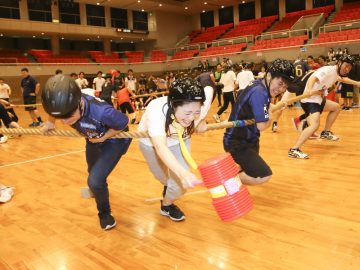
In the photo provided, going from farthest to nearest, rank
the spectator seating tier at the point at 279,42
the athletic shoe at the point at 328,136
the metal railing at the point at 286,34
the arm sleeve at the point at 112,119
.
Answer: the metal railing at the point at 286,34, the spectator seating tier at the point at 279,42, the athletic shoe at the point at 328,136, the arm sleeve at the point at 112,119

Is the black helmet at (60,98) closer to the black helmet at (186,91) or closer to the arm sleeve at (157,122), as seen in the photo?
the arm sleeve at (157,122)

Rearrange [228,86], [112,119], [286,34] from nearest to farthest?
1. [112,119]
2. [228,86]
3. [286,34]

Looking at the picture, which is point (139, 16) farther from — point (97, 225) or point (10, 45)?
point (97, 225)

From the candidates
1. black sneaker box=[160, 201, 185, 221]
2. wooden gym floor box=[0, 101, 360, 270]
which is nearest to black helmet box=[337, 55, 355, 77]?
wooden gym floor box=[0, 101, 360, 270]

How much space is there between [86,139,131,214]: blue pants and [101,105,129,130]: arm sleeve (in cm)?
34

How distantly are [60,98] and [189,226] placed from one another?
1.56 metres

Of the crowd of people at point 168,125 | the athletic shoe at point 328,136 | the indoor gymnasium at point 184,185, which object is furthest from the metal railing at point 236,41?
the crowd of people at point 168,125

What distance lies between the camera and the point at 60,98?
86.9 inches

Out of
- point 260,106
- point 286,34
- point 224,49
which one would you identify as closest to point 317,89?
point 260,106

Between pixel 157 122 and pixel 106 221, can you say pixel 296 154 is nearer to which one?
pixel 106 221

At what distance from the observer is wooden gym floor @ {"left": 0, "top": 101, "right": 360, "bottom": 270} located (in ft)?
7.73

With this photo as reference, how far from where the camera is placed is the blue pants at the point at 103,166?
2818 mm

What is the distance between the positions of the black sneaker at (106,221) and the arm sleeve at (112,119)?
2.93 feet

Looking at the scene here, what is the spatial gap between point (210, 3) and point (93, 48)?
1024cm
